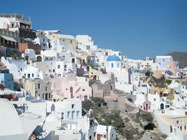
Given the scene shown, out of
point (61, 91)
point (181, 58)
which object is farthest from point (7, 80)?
point (181, 58)

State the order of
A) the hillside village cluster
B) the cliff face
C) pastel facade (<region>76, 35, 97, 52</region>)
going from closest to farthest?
1. the hillside village cluster
2. pastel facade (<region>76, 35, 97, 52</region>)
3. the cliff face

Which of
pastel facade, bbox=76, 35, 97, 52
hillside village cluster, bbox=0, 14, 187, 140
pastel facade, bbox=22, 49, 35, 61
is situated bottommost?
hillside village cluster, bbox=0, 14, 187, 140

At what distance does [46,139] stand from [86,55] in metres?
30.6

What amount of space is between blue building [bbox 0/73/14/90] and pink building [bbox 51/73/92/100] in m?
4.78

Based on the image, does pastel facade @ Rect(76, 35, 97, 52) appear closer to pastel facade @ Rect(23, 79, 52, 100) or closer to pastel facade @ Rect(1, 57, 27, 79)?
pastel facade @ Rect(1, 57, 27, 79)

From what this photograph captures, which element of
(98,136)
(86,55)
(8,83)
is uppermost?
(86,55)

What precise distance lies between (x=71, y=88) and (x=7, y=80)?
7008mm

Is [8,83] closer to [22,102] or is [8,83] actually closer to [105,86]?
[22,102]

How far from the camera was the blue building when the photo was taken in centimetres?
2770

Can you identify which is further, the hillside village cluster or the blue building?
the blue building

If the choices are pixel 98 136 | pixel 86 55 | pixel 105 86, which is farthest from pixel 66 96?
pixel 86 55

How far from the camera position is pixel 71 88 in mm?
32750

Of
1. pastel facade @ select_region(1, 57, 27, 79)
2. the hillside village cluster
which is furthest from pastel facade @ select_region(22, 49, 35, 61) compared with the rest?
pastel facade @ select_region(1, 57, 27, 79)

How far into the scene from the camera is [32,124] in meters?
17.9
